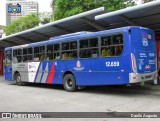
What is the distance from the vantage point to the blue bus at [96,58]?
11422 mm

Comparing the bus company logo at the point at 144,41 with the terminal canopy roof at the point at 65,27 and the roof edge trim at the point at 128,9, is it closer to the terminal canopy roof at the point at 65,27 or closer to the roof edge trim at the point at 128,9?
the roof edge trim at the point at 128,9

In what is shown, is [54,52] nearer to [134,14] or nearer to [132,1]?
[134,14]

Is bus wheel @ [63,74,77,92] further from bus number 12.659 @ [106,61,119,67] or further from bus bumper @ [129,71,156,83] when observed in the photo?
bus bumper @ [129,71,156,83]

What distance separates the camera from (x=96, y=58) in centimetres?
1270

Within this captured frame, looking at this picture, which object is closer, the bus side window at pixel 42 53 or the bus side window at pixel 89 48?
the bus side window at pixel 89 48

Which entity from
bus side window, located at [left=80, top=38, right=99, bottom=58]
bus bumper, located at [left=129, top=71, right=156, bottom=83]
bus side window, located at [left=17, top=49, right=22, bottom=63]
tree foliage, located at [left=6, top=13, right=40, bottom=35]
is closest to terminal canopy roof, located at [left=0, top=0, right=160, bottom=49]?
bus side window, located at [left=80, top=38, right=99, bottom=58]

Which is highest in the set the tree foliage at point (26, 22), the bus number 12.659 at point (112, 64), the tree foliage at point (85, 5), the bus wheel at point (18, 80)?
the tree foliage at point (26, 22)

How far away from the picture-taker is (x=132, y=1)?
27438 mm

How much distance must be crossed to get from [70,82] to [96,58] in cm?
237

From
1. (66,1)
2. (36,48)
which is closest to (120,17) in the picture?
(36,48)

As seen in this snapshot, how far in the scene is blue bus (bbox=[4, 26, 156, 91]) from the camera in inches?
450

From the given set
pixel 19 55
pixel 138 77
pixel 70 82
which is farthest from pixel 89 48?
pixel 19 55

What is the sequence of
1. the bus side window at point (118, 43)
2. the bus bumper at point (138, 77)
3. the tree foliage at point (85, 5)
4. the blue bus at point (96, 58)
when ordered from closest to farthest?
the bus bumper at point (138, 77), the blue bus at point (96, 58), the bus side window at point (118, 43), the tree foliage at point (85, 5)

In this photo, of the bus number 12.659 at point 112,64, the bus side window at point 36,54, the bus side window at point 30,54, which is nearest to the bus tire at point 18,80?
the bus side window at point 30,54
